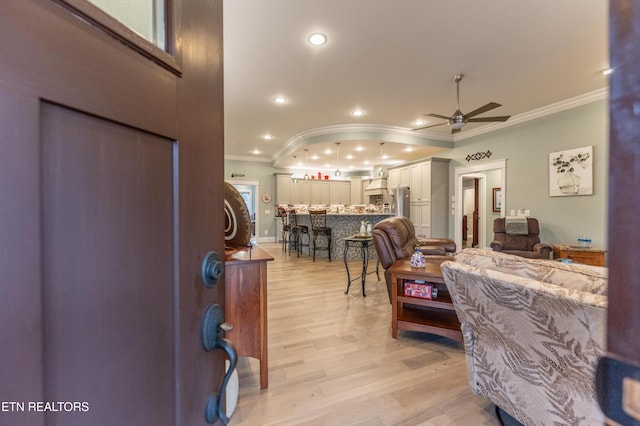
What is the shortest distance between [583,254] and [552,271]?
153 inches

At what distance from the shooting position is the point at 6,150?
257mm

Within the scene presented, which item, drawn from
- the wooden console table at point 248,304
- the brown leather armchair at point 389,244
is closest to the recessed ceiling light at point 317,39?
the brown leather armchair at point 389,244

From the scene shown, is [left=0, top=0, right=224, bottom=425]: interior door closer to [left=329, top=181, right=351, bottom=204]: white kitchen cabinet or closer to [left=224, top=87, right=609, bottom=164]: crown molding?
[left=224, top=87, right=609, bottom=164]: crown molding

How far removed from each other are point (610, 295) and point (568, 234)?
18.3ft

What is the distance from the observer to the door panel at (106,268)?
1.01ft

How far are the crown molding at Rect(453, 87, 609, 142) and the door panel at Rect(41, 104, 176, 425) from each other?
5478mm

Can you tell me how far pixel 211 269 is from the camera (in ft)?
1.81

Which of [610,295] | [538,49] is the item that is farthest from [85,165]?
[538,49]

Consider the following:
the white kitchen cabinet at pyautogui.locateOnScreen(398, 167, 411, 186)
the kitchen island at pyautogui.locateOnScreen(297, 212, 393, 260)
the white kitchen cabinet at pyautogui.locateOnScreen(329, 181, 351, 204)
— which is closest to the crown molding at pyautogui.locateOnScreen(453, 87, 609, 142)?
the white kitchen cabinet at pyautogui.locateOnScreen(398, 167, 411, 186)

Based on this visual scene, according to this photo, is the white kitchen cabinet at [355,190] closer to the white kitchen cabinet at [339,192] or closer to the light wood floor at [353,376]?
the white kitchen cabinet at [339,192]

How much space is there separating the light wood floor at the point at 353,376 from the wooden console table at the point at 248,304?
246mm

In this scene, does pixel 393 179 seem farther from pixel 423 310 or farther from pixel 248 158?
pixel 423 310

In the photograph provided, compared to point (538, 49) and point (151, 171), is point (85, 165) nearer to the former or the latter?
point (151, 171)

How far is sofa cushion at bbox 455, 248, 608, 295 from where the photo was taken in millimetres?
1046
